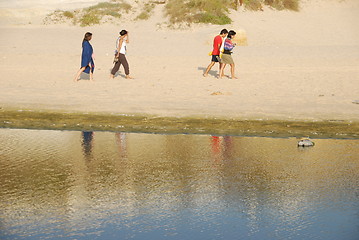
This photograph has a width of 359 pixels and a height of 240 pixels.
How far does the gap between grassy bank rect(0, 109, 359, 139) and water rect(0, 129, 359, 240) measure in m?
0.63

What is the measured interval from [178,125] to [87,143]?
223 centimetres

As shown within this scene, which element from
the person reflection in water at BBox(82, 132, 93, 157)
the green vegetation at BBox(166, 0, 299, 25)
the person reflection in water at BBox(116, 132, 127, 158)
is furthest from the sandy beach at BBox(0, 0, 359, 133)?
the person reflection in water at BBox(82, 132, 93, 157)

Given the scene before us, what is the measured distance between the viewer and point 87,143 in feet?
35.2

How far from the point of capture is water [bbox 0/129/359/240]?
664cm

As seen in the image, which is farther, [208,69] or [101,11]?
[101,11]

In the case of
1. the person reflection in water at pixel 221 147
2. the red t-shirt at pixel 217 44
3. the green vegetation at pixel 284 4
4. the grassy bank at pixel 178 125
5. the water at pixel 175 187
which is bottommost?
the water at pixel 175 187

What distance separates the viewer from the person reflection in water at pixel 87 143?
10.0 metres

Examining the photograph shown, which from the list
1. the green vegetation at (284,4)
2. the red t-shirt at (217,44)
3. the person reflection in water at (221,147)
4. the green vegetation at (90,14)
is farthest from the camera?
the green vegetation at (284,4)

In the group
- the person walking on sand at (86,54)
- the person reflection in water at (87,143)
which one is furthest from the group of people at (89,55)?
the person reflection in water at (87,143)

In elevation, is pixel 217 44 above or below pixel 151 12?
below

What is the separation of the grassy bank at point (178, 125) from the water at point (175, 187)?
63 cm

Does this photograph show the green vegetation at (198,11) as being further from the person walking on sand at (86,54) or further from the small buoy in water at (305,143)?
the small buoy in water at (305,143)

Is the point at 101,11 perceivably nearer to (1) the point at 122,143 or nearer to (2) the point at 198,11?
(2) the point at 198,11

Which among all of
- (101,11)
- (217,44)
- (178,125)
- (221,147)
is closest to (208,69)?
(217,44)
